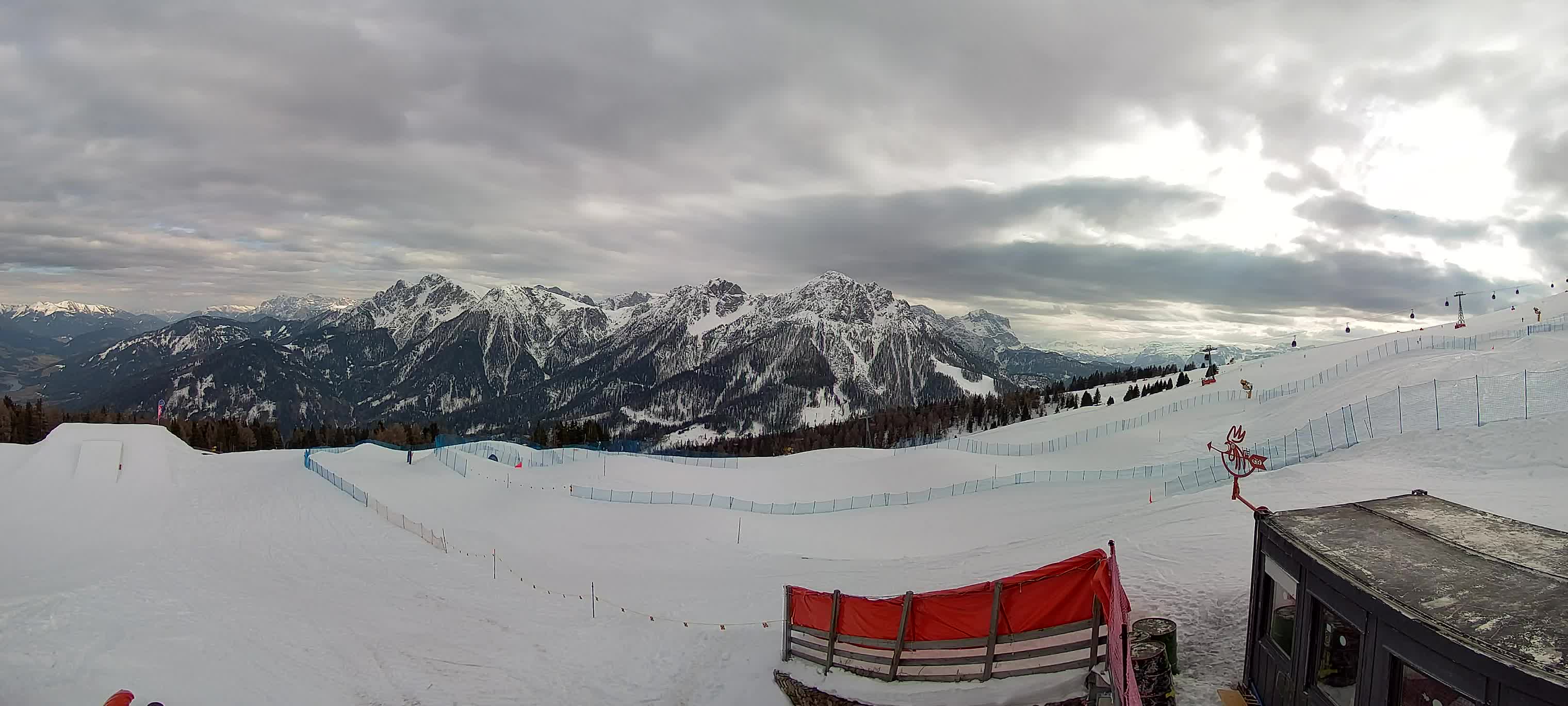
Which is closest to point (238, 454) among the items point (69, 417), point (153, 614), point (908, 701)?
point (153, 614)

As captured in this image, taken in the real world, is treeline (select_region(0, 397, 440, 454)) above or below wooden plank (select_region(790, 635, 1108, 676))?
below

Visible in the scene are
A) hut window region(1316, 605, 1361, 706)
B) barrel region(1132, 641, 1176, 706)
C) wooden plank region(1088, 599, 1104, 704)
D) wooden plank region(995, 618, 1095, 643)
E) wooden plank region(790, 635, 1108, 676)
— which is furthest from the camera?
wooden plank region(790, 635, 1108, 676)

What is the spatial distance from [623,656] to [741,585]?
6812mm

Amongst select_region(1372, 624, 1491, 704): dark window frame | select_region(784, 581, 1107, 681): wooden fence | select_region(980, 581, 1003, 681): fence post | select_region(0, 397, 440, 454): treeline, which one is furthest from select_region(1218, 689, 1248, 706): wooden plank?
select_region(0, 397, 440, 454): treeline

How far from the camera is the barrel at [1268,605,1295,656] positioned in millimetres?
8562

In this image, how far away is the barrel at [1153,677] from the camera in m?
9.43

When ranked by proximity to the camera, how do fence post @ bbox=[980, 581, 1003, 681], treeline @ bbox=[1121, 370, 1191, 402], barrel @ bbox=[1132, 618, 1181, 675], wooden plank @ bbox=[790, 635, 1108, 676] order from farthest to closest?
1. treeline @ bbox=[1121, 370, 1191, 402]
2. fence post @ bbox=[980, 581, 1003, 681]
3. barrel @ bbox=[1132, 618, 1181, 675]
4. wooden plank @ bbox=[790, 635, 1108, 676]

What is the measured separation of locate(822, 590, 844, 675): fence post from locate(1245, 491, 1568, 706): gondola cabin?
22.2 ft

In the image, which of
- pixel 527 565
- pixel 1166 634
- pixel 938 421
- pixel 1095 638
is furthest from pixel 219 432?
pixel 938 421

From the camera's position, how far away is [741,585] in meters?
23.3

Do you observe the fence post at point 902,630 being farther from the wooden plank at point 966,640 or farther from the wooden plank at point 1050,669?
the wooden plank at point 1050,669

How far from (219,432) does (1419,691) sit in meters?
115

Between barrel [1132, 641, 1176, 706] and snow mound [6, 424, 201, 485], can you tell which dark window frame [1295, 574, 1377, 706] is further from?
snow mound [6, 424, 201, 485]

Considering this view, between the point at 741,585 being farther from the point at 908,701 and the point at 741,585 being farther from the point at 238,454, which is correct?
the point at 238,454
